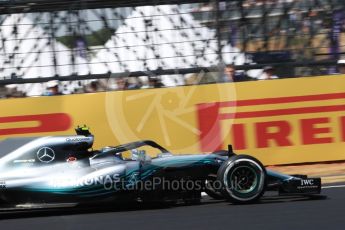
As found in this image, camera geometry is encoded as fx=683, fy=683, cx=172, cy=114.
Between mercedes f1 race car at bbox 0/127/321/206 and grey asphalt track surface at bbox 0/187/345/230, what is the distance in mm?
171

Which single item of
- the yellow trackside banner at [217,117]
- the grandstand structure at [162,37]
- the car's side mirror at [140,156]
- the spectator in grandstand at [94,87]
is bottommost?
the car's side mirror at [140,156]

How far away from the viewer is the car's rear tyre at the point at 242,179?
24.0 feet

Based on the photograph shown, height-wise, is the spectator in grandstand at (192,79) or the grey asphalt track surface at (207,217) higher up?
the spectator in grandstand at (192,79)

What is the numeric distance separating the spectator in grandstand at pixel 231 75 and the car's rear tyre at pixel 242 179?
3.57m

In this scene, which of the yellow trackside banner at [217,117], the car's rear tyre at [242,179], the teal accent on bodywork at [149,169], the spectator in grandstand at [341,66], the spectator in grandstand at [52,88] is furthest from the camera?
the spectator in grandstand at [341,66]

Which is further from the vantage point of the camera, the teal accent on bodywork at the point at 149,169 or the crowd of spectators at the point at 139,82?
the crowd of spectators at the point at 139,82

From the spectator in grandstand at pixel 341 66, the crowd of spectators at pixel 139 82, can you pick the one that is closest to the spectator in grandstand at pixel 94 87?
the crowd of spectators at pixel 139 82

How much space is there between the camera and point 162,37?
11.1 meters

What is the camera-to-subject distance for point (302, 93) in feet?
34.5

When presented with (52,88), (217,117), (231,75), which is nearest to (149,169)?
(217,117)

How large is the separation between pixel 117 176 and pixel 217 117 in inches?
138

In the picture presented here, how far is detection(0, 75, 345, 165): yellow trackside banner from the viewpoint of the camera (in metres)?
10.3

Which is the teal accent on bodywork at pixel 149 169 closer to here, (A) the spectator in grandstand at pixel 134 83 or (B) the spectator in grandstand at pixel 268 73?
(A) the spectator in grandstand at pixel 134 83

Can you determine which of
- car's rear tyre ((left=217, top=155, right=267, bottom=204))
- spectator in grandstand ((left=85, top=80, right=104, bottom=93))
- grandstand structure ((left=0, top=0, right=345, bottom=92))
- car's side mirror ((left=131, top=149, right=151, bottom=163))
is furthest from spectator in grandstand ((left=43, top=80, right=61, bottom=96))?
car's rear tyre ((left=217, top=155, right=267, bottom=204))
